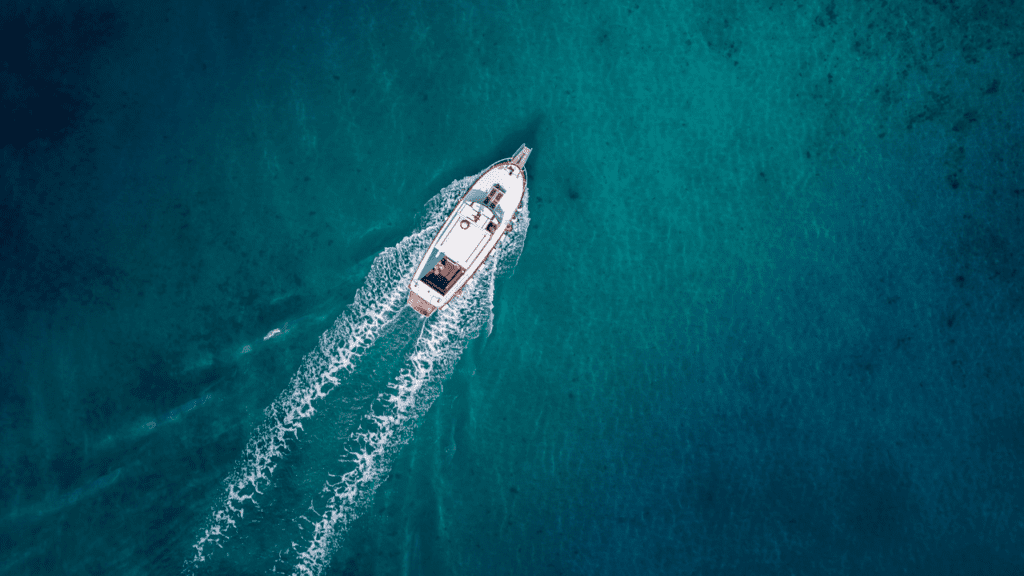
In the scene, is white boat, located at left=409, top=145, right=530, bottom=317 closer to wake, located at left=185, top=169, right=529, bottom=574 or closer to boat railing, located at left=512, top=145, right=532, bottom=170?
boat railing, located at left=512, top=145, right=532, bottom=170

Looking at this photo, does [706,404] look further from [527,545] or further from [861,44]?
[861,44]

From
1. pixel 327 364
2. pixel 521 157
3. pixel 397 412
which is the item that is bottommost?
pixel 397 412

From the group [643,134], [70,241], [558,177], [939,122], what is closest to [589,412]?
[558,177]

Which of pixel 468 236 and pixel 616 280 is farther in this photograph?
pixel 616 280

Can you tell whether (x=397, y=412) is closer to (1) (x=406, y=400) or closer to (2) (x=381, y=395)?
(1) (x=406, y=400)

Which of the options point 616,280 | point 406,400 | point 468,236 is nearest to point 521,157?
point 468,236

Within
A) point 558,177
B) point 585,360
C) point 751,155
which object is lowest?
point 585,360

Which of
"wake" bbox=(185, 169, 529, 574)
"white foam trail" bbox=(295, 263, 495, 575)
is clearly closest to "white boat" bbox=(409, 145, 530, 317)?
"wake" bbox=(185, 169, 529, 574)

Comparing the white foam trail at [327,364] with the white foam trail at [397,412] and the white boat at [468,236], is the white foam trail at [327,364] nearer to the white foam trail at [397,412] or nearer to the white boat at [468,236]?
the white boat at [468,236]
